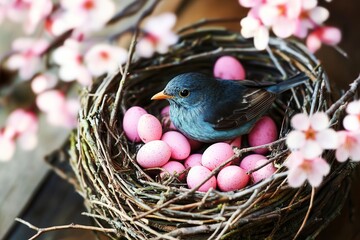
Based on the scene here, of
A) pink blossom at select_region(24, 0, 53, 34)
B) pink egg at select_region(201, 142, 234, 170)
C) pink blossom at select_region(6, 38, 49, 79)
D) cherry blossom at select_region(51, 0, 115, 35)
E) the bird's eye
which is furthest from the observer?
pink blossom at select_region(6, 38, 49, 79)

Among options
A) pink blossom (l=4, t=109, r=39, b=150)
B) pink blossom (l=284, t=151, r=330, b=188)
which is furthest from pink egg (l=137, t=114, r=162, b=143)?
pink blossom (l=4, t=109, r=39, b=150)

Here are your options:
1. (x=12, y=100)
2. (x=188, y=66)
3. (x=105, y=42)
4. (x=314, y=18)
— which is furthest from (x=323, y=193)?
(x=12, y=100)

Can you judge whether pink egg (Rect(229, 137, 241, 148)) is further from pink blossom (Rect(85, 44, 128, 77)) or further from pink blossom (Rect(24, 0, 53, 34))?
pink blossom (Rect(24, 0, 53, 34))

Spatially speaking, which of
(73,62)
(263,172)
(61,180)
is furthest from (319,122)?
(61,180)

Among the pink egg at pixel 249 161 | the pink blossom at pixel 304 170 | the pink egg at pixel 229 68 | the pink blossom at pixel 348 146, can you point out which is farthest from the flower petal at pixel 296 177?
the pink egg at pixel 229 68

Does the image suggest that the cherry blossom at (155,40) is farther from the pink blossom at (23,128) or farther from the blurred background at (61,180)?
the pink blossom at (23,128)
